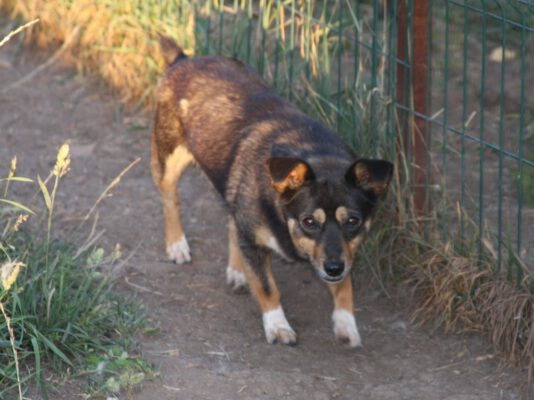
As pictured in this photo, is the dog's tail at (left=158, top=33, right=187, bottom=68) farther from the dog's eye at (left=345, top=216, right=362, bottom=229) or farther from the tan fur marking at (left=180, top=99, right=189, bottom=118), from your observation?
the dog's eye at (left=345, top=216, right=362, bottom=229)

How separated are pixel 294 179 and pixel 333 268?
485mm

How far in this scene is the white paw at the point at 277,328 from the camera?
18.6 feet

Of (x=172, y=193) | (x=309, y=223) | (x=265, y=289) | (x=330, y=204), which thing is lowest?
(x=265, y=289)

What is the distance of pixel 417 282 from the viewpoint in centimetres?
606

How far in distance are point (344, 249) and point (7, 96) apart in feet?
14.5

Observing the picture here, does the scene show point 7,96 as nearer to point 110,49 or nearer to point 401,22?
point 110,49

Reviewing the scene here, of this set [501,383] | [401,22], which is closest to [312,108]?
[401,22]

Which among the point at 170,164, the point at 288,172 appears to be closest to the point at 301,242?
the point at 288,172

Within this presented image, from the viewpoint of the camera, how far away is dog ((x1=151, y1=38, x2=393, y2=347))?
5.23m

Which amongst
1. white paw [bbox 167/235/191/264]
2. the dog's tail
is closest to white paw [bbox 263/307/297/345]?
white paw [bbox 167/235/191/264]

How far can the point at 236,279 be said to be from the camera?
634cm

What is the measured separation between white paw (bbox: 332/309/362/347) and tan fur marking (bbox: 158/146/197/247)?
1434mm

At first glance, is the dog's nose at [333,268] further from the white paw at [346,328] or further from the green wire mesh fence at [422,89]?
the green wire mesh fence at [422,89]

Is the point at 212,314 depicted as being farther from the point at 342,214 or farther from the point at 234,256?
the point at 342,214
